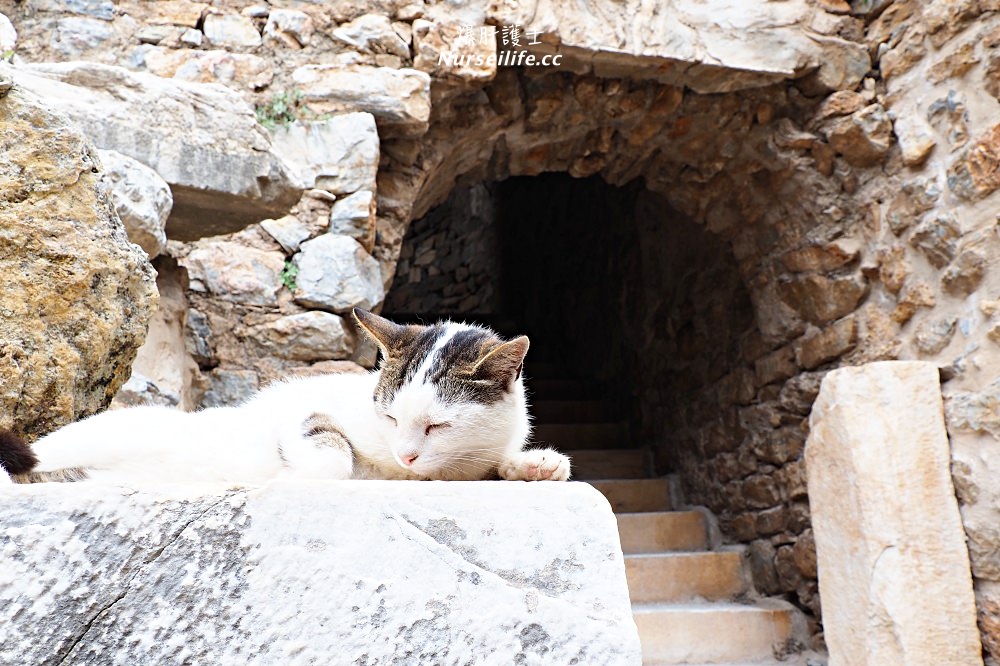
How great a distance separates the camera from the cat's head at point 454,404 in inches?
47.1

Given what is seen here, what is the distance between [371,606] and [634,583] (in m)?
3.96

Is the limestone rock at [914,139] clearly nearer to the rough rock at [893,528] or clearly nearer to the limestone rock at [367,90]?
the rough rock at [893,528]

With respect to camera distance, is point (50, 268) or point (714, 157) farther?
point (714, 157)

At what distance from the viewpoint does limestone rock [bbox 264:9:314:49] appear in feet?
10.2

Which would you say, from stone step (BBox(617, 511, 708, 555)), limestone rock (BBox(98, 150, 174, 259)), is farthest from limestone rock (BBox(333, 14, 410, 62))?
stone step (BBox(617, 511, 708, 555))

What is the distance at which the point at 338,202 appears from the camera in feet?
9.92

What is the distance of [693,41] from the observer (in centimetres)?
331

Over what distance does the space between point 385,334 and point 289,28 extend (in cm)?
220

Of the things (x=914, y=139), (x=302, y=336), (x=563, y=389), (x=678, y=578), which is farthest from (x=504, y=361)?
(x=563, y=389)

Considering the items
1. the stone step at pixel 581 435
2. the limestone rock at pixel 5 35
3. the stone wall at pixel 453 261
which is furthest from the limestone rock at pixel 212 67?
the stone wall at pixel 453 261

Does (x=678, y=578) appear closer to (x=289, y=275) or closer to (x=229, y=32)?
(x=289, y=275)

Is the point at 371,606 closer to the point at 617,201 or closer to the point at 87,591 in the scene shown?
the point at 87,591

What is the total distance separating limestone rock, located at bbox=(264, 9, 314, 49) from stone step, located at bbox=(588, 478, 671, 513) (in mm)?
3359

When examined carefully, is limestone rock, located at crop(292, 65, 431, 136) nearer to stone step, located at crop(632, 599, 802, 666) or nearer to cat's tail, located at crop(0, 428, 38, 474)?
cat's tail, located at crop(0, 428, 38, 474)
